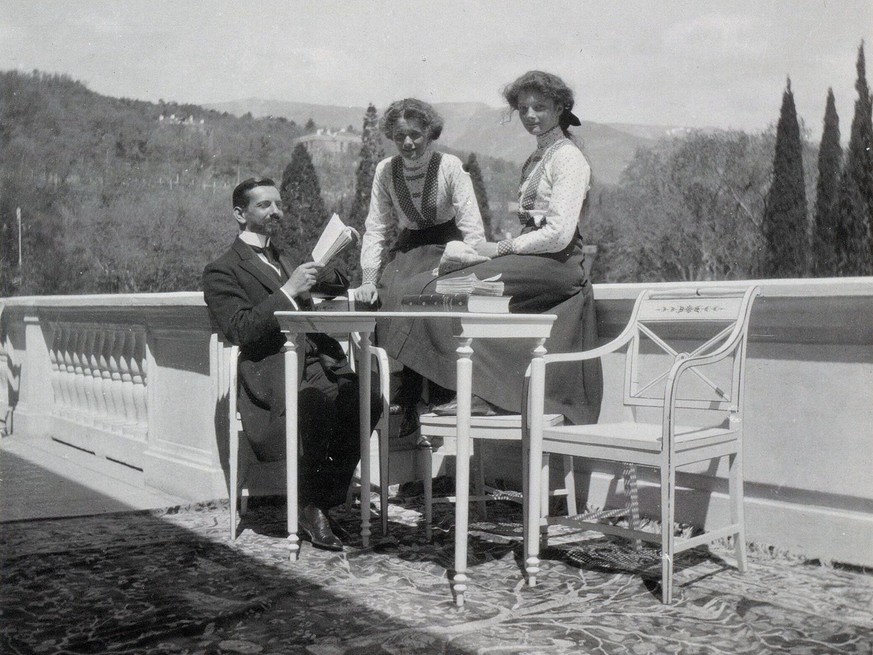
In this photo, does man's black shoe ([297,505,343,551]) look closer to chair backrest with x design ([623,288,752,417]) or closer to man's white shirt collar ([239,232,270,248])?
man's white shirt collar ([239,232,270,248])

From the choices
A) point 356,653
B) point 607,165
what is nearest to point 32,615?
point 356,653

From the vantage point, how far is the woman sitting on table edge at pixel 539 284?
3.77 metres

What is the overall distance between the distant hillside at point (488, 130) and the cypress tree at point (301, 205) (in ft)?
24.7

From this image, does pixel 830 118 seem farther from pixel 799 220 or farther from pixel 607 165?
pixel 607 165

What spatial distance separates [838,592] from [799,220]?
32.4 m

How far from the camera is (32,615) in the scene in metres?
2.78

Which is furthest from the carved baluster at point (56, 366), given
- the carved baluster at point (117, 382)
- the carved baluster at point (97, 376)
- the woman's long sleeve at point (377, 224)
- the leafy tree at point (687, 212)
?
the leafy tree at point (687, 212)

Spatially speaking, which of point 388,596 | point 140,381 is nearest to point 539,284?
point 388,596

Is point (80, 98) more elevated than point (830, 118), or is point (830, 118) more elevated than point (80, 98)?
point (80, 98)

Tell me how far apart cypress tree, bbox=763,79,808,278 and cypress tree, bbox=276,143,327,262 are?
745 inches

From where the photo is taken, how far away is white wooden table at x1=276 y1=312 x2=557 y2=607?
2.92 metres

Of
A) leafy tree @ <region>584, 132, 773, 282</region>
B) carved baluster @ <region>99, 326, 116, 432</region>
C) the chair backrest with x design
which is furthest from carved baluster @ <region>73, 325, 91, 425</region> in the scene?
leafy tree @ <region>584, 132, 773, 282</region>

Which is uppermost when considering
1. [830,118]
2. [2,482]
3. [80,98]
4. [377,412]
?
[80,98]

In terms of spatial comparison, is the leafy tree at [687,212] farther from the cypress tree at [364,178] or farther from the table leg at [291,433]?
the table leg at [291,433]
